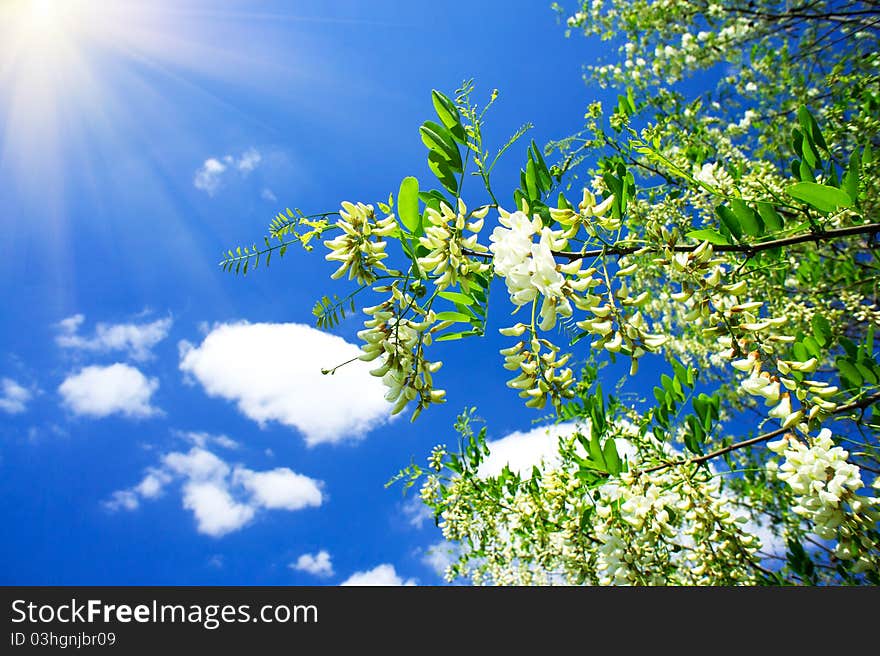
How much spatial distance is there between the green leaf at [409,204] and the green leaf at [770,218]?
0.94 meters

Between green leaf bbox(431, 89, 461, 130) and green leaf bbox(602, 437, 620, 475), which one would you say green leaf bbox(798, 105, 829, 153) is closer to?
green leaf bbox(431, 89, 461, 130)

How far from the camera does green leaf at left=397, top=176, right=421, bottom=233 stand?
47.2 inches

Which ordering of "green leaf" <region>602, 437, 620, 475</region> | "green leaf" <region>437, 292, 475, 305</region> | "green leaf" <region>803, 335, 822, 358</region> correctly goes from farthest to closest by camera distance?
"green leaf" <region>602, 437, 620, 475</region> < "green leaf" <region>803, 335, 822, 358</region> < "green leaf" <region>437, 292, 475, 305</region>

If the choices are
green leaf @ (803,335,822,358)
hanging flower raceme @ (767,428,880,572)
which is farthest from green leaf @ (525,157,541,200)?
green leaf @ (803,335,822,358)

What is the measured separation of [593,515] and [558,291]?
2.02m

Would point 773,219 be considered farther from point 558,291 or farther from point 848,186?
point 558,291

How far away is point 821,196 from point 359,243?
1.11 m

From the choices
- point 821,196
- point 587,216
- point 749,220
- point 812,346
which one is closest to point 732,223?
point 749,220

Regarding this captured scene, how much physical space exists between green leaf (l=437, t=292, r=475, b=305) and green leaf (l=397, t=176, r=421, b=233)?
170mm

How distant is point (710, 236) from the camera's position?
1435 millimetres

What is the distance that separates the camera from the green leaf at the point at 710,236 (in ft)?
4.66

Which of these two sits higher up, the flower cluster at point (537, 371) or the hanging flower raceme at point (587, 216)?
the hanging flower raceme at point (587, 216)

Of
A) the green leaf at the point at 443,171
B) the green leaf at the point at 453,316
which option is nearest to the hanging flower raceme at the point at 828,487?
the green leaf at the point at 453,316

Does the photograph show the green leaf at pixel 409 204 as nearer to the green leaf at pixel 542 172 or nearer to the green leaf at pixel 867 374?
the green leaf at pixel 542 172
